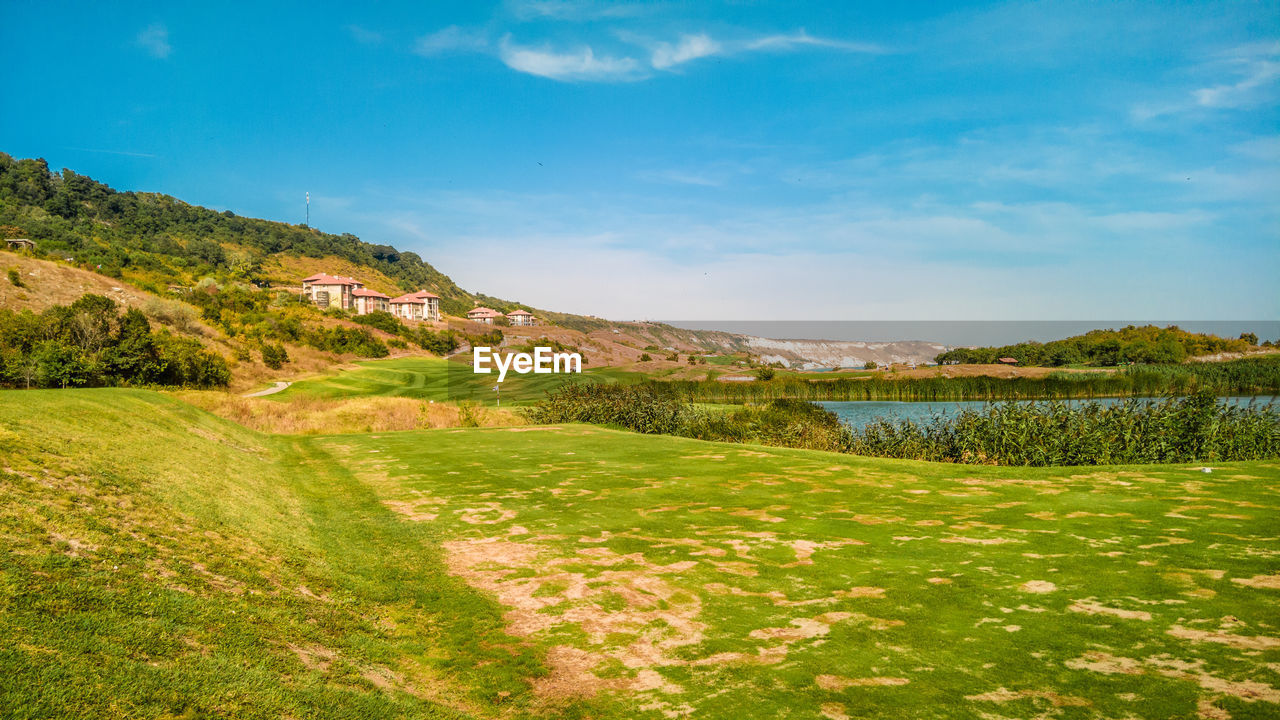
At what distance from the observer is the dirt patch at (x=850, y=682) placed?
12.5 feet

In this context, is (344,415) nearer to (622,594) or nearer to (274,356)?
(622,594)

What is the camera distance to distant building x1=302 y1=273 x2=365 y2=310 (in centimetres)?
8725

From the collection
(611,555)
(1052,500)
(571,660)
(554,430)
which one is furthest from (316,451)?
(1052,500)

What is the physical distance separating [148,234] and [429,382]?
8033cm

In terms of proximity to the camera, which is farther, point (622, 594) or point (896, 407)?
point (896, 407)

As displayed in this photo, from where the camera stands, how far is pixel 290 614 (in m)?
4.68

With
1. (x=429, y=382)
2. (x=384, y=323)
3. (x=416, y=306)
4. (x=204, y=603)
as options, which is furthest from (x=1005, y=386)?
(x=416, y=306)

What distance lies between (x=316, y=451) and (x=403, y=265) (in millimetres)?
151111

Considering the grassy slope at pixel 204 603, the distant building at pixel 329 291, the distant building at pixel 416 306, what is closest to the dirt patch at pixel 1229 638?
the grassy slope at pixel 204 603

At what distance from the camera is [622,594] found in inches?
218

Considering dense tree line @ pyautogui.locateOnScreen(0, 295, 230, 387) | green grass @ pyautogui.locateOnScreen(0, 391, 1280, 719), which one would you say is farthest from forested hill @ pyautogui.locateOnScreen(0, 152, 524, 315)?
green grass @ pyautogui.locateOnScreen(0, 391, 1280, 719)

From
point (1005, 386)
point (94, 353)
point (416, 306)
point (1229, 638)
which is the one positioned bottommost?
point (1005, 386)

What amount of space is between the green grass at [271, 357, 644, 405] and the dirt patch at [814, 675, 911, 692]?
30232 millimetres

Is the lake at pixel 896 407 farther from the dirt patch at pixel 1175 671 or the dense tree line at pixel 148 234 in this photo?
the dense tree line at pixel 148 234
